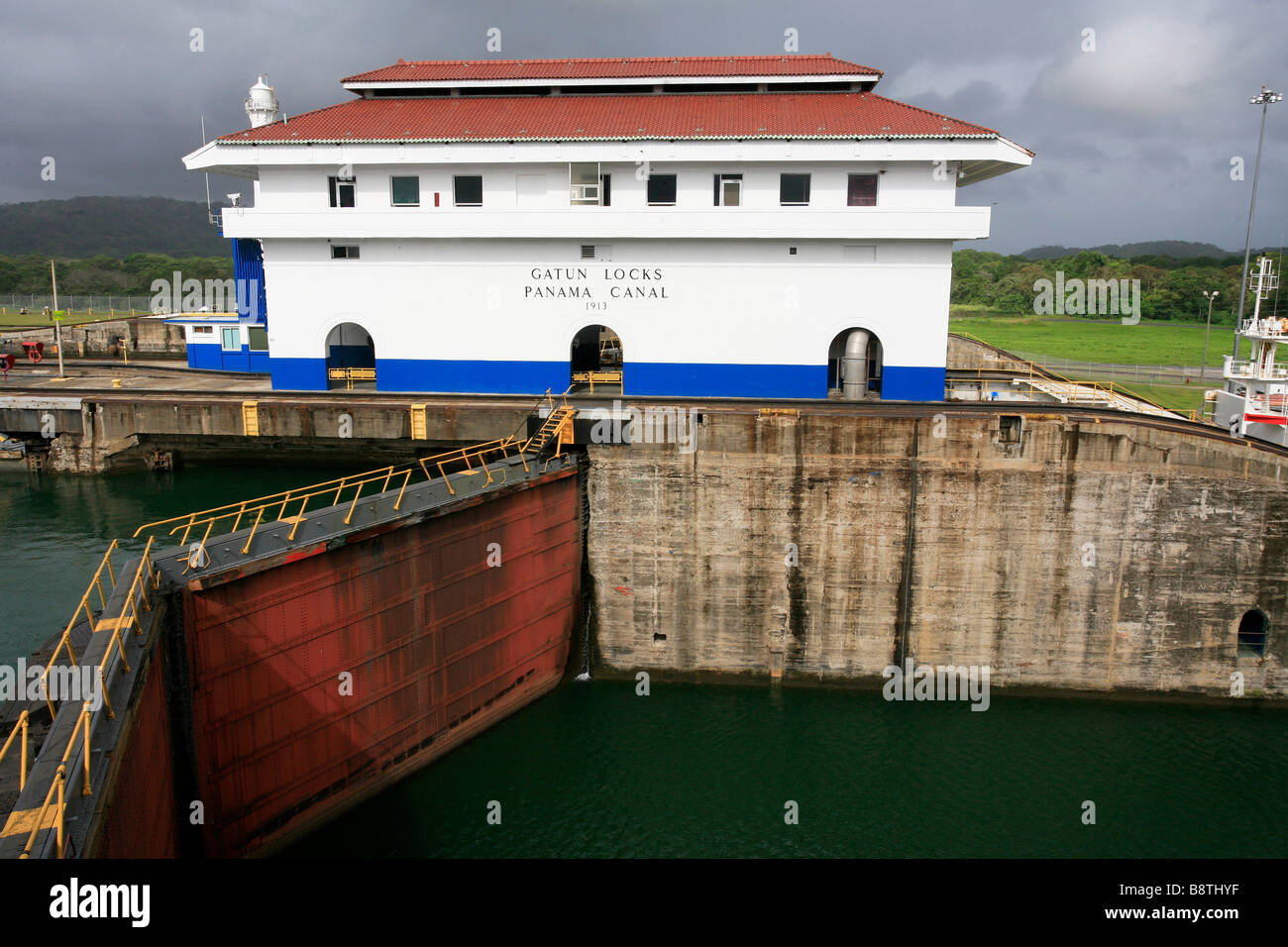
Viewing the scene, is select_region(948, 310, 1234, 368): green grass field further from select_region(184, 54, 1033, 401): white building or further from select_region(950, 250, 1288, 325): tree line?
select_region(184, 54, 1033, 401): white building

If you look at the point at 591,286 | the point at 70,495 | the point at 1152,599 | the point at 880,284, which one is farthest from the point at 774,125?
the point at 70,495

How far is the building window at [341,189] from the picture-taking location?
30.2 meters

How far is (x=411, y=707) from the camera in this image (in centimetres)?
1980

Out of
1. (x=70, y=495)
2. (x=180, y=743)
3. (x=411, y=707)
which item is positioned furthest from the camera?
(x=70, y=495)

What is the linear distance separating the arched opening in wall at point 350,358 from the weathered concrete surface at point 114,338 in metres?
23.6

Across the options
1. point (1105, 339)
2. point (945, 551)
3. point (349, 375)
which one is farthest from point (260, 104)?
point (1105, 339)

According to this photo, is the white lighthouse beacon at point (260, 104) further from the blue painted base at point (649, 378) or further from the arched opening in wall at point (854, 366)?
the arched opening in wall at point (854, 366)

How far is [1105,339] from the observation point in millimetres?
97875

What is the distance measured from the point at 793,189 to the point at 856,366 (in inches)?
257

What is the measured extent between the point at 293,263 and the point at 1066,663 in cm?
2914

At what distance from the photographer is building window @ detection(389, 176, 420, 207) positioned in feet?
98.3

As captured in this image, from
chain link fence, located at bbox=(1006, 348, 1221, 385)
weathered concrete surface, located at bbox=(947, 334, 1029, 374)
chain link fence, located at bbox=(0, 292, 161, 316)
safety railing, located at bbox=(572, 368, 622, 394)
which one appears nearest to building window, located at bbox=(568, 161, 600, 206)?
safety railing, located at bbox=(572, 368, 622, 394)
